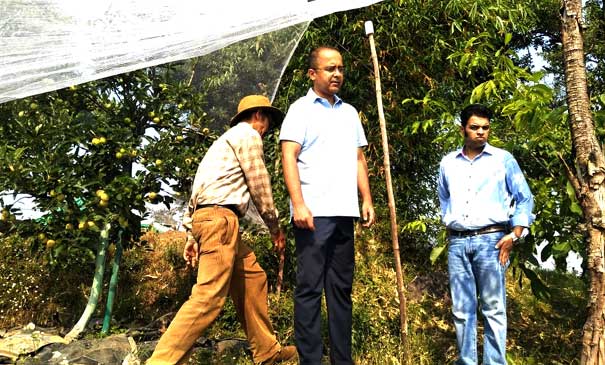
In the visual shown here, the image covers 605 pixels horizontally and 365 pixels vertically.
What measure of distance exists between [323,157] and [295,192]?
0.23 meters

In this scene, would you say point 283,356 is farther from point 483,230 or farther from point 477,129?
point 477,129

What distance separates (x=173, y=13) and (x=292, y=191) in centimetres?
98

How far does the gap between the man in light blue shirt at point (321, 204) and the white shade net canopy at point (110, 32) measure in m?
0.37

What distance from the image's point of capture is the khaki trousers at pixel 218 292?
8.39 ft

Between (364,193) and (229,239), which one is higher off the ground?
(364,193)

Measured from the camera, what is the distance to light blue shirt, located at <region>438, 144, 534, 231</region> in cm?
267

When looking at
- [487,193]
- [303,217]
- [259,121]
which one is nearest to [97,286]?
[259,121]

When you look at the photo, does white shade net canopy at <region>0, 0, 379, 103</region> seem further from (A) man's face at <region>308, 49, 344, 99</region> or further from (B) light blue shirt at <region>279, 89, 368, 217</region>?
(B) light blue shirt at <region>279, 89, 368, 217</region>

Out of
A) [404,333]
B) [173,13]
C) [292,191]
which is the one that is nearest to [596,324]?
[404,333]

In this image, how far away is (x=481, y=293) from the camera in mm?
2695

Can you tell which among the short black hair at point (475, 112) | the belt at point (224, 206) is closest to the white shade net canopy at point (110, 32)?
the belt at point (224, 206)

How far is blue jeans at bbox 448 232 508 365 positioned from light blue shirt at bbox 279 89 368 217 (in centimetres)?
59

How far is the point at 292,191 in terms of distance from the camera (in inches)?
98.2

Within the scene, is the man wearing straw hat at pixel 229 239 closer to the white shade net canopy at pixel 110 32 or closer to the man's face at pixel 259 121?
the man's face at pixel 259 121
